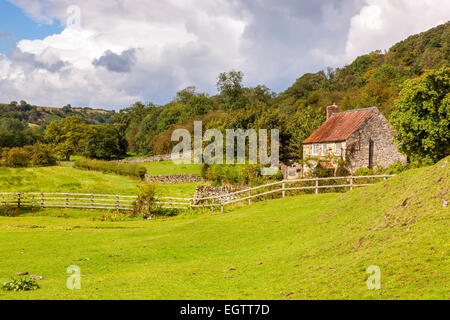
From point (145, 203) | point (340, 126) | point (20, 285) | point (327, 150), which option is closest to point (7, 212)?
point (145, 203)

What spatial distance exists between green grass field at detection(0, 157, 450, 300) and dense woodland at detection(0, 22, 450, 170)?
28293 mm

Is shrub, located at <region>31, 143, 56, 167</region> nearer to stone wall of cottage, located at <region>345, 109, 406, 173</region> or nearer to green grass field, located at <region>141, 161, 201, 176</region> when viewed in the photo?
green grass field, located at <region>141, 161, 201, 176</region>

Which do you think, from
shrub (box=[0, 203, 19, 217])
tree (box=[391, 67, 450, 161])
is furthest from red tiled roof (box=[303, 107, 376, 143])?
shrub (box=[0, 203, 19, 217])

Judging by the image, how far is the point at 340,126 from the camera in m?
43.9

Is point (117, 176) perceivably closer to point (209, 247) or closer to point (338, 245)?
point (209, 247)

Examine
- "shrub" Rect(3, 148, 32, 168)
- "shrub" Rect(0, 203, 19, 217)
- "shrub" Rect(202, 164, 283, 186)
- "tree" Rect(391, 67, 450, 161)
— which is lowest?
"shrub" Rect(0, 203, 19, 217)

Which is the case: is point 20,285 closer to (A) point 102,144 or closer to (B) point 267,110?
(B) point 267,110

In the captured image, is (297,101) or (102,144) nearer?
(102,144)

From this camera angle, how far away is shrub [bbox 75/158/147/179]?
59.6 meters

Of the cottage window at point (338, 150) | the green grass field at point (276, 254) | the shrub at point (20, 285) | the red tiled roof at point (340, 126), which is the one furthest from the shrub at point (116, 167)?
the shrub at point (20, 285)

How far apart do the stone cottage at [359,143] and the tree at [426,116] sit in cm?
671

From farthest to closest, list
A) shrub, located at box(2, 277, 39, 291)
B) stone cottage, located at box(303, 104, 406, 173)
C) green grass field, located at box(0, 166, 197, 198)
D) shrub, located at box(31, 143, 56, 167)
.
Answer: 1. shrub, located at box(31, 143, 56, 167)
2. green grass field, located at box(0, 166, 197, 198)
3. stone cottage, located at box(303, 104, 406, 173)
4. shrub, located at box(2, 277, 39, 291)

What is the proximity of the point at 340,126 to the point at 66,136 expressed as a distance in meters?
72.6

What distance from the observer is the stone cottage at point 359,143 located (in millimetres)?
40500
